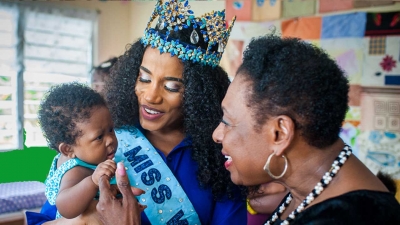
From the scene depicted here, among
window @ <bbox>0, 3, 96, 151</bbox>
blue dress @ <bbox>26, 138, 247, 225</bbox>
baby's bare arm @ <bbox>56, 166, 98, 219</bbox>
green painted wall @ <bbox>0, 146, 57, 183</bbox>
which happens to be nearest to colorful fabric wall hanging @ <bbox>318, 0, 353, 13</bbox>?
blue dress @ <bbox>26, 138, 247, 225</bbox>

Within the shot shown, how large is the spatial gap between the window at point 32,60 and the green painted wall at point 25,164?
0.09 metres

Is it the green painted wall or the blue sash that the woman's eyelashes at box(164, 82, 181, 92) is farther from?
the green painted wall

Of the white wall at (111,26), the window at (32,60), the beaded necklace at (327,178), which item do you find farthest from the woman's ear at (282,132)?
the white wall at (111,26)

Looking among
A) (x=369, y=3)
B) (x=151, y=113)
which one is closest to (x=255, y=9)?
(x=369, y=3)

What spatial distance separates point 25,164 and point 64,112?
325 centimetres

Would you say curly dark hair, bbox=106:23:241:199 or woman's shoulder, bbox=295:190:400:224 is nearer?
woman's shoulder, bbox=295:190:400:224

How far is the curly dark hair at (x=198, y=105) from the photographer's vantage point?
63.1 inches

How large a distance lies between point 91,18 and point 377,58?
3.48 m

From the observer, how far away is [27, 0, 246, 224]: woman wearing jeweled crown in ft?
5.12

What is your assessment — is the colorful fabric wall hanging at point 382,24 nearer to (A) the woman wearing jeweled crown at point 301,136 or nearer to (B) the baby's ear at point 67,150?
(A) the woman wearing jeweled crown at point 301,136

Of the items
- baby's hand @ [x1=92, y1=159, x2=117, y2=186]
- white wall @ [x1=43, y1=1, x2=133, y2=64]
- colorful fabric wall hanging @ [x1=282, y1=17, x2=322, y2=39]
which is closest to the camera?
baby's hand @ [x1=92, y1=159, x2=117, y2=186]

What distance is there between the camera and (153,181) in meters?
1.68

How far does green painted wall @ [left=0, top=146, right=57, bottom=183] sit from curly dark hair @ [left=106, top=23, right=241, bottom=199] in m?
3.07

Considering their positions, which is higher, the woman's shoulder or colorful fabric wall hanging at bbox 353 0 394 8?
colorful fabric wall hanging at bbox 353 0 394 8
